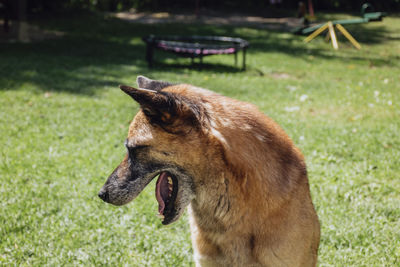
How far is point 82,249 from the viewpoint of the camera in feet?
12.5

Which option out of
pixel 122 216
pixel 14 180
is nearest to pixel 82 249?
pixel 122 216

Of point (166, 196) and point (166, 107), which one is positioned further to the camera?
point (166, 196)

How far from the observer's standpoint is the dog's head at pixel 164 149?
222cm

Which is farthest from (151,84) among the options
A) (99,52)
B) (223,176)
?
(99,52)

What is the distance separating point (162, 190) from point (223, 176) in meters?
0.54

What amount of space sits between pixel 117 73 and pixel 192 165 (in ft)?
28.6

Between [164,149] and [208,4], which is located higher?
[208,4]

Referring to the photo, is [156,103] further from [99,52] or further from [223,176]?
[99,52]

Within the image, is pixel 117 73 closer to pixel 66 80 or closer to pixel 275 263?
pixel 66 80

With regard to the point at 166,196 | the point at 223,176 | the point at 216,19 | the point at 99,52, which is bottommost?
the point at 166,196

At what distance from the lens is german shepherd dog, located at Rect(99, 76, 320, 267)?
2311 millimetres

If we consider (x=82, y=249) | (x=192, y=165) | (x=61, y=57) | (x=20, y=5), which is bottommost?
(x=82, y=249)

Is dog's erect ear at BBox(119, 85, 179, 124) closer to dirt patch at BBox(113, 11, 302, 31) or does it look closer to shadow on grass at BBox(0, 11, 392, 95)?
shadow on grass at BBox(0, 11, 392, 95)

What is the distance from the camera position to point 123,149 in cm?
596
